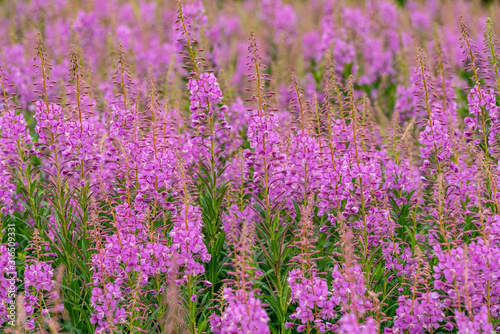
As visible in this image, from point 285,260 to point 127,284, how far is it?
1.58 metres

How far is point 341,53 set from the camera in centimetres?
927

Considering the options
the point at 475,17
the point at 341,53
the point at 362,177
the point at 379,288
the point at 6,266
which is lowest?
the point at 379,288

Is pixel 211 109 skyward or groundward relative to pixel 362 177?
skyward

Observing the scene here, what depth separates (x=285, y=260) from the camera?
526 cm

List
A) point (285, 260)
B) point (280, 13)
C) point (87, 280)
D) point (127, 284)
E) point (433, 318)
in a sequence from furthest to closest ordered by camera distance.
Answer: point (280, 13), point (285, 260), point (87, 280), point (127, 284), point (433, 318)

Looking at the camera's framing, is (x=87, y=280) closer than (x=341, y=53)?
Yes

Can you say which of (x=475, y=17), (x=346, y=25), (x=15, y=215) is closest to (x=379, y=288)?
(x=15, y=215)

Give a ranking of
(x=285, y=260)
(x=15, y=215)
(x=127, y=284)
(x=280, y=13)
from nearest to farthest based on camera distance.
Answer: (x=127, y=284) < (x=285, y=260) < (x=15, y=215) < (x=280, y=13)

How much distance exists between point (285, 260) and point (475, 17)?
982 centimetres

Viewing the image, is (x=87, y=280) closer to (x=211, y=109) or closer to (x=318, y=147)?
(x=211, y=109)

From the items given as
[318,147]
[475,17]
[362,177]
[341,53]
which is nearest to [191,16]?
[341,53]

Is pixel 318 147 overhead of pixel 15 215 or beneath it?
overhead

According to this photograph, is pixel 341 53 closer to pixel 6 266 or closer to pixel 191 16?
pixel 191 16

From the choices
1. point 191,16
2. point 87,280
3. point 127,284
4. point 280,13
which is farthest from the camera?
point 280,13
